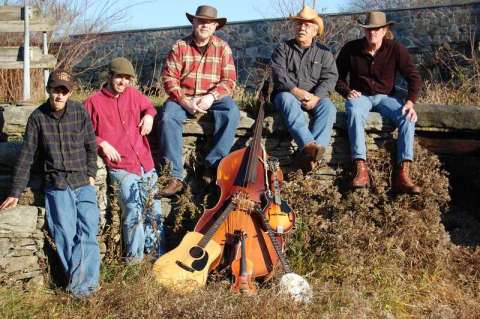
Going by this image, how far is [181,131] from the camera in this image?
542 centimetres

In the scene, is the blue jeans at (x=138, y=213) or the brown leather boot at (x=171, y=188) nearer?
the blue jeans at (x=138, y=213)

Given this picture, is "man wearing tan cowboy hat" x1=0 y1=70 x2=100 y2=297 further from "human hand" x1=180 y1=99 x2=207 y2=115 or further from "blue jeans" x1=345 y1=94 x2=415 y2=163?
"blue jeans" x1=345 y1=94 x2=415 y2=163

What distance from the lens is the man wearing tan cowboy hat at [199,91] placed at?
5324 mm

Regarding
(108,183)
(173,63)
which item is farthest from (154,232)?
(173,63)

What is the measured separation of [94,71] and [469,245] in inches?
372

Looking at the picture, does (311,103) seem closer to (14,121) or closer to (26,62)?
(14,121)

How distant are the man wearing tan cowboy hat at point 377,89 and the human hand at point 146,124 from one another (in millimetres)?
1718

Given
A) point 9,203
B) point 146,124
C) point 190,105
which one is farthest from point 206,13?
point 9,203

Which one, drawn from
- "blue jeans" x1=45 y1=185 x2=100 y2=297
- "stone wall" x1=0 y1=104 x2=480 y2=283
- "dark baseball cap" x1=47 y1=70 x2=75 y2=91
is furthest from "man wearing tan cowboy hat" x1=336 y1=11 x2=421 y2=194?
"dark baseball cap" x1=47 y1=70 x2=75 y2=91

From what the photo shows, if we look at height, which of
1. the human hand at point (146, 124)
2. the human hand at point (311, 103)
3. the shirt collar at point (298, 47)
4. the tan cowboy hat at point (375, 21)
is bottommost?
the human hand at point (146, 124)

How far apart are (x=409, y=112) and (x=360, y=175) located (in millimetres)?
736

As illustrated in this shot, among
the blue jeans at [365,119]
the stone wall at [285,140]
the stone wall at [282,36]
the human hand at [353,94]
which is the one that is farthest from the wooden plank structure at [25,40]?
the blue jeans at [365,119]

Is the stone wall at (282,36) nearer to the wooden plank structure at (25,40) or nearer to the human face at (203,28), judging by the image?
the wooden plank structure at (25,40)

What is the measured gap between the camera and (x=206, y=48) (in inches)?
222
